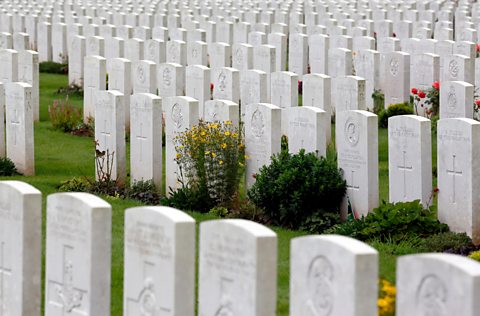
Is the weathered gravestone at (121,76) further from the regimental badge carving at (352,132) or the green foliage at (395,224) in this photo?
the green foliage at (395,224)

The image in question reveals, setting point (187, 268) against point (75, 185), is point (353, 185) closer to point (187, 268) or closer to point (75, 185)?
point (75, 185)

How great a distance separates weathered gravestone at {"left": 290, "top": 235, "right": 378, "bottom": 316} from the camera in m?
5.69

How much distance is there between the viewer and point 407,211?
10.2m

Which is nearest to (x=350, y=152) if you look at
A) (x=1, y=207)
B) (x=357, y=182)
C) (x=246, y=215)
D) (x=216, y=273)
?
(x=357, y=182)

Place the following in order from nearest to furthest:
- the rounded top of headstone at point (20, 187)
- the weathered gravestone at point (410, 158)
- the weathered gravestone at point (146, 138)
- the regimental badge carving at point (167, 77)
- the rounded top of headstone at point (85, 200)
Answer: the rounded top of headstone at point (85, 200) < the rounded top of headstone at point (20, 187) < the weathered gravestone at point (410, 158) < the weathered gravestone at point (146, 138) < the regimental badge carving at point (167, 77)

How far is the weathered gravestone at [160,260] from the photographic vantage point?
644 cm

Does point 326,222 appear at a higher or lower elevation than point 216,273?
lower

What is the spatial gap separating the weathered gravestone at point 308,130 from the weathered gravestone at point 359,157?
0.18 m

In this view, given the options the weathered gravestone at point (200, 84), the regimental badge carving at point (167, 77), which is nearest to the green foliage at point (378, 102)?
the weathered gravestone at point (200, 84)

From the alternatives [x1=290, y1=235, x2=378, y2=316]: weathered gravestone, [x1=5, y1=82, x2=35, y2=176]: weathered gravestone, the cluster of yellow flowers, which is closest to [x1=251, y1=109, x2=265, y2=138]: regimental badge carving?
[x1=5, y1=82, x2=35, y2=176]: weathered gravestone

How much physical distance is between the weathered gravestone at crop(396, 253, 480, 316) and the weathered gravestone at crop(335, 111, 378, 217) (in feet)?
16.1

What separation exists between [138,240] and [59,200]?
2.20 feet

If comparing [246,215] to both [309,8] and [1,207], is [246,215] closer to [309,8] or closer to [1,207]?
[1,207]

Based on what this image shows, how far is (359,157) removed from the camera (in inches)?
419
